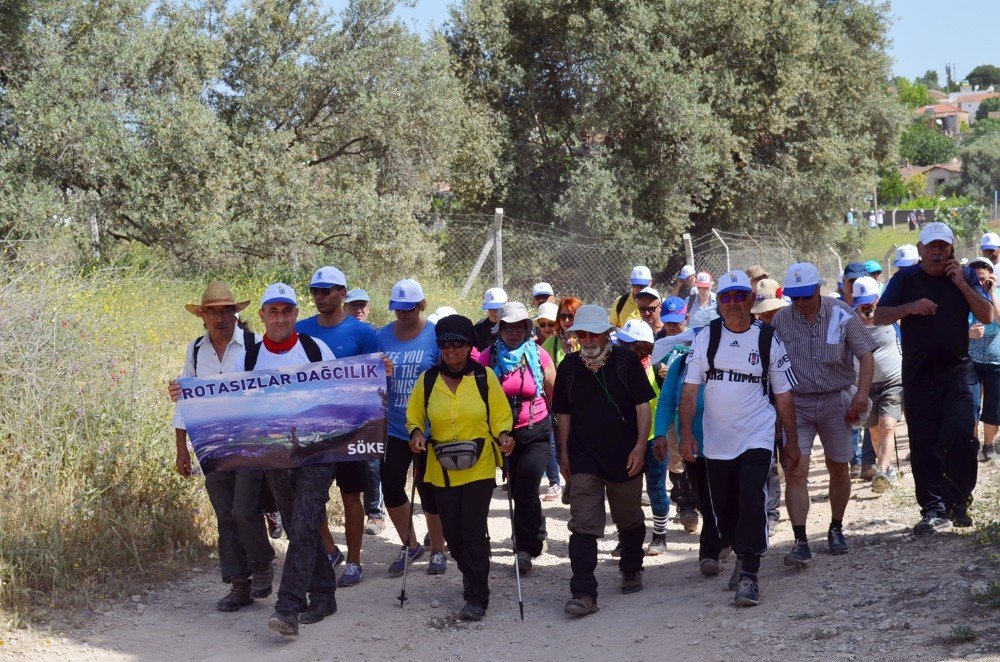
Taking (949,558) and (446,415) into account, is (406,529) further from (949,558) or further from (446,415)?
(949,558)

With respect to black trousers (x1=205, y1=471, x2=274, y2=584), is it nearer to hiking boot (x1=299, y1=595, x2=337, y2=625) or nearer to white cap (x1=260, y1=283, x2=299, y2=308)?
hiking boot (x1=299, y1=595, x2=337, y2=625)

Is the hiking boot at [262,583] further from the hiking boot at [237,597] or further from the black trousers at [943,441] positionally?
the black trousers at [943,441]

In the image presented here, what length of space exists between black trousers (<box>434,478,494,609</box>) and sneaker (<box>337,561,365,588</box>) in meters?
0.99

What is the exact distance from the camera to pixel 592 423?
687 centimetres

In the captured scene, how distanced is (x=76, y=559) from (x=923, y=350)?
5682mm

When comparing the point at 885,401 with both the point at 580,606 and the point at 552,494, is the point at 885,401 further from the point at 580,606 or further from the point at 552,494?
the point at 580,606

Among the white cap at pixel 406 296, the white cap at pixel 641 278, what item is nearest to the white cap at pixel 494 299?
the white cap at pixel 641 278

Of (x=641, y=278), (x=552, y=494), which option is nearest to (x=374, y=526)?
(x=552, y=494)

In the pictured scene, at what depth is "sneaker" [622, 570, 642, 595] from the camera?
720 centimetres

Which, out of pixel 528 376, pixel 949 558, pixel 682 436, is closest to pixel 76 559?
pixel 528 376

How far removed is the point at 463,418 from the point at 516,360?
1142mm

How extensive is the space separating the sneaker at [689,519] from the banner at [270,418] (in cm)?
321

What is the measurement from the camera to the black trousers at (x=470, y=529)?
6727mm

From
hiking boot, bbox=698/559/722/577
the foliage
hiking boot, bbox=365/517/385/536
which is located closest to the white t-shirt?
hiking boot, bbox=698/559/722/577
